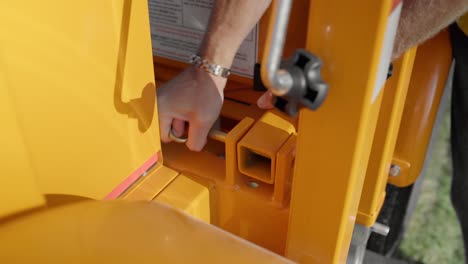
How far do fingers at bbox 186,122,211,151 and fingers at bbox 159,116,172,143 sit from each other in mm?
37

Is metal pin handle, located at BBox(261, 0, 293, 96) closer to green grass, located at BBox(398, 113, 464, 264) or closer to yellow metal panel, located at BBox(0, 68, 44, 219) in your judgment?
yellow metal panel, located at BBox(0, 68, 44, 219)

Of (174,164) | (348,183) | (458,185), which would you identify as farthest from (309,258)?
(458,185)

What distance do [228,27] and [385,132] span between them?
322 mm

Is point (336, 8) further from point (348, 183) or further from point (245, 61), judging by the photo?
point (245, 61)

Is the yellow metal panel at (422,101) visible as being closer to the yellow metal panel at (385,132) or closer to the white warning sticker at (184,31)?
the yellow metal panel at (385,132)

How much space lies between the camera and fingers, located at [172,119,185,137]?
76 cm

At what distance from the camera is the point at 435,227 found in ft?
5.45

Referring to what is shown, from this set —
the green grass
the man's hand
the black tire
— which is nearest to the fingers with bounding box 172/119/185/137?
the man's hand

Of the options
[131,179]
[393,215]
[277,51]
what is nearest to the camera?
[277,51]

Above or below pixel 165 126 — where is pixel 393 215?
below

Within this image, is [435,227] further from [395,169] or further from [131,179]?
[131,179]

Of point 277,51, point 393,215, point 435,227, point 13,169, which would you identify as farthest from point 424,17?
point 435,227

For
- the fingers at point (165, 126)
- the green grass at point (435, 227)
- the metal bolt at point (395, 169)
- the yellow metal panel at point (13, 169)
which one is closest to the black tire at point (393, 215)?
the green grass at point (435, 227)

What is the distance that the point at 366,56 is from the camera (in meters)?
0.43
